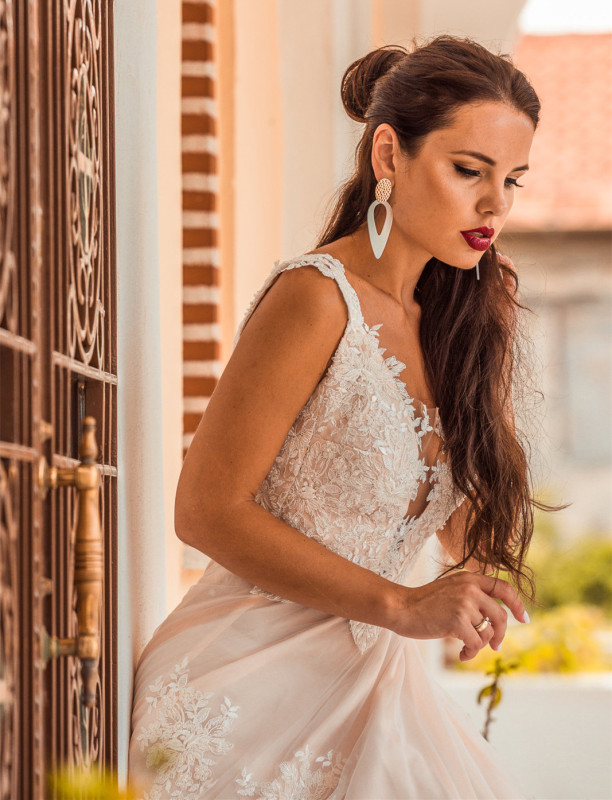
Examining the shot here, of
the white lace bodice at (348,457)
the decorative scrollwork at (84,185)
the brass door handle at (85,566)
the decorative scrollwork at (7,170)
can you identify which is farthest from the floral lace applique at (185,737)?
the decorative scrollwork at (7,170)

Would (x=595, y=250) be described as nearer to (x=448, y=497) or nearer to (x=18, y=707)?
(x=448, y=497)

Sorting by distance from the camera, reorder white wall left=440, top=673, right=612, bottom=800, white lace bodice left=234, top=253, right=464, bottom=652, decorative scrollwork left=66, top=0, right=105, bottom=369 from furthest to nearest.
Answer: white wall left=440, top=673, right=612, bottom=800
white lace bodice left=234, top=253, right=464, bottom=652
decorative scrollwork left=66, top=0, right=105, bottom=369

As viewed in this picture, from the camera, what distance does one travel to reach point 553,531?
12.7 metres

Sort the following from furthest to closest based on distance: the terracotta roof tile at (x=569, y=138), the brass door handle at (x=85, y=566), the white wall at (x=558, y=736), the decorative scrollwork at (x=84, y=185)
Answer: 1. the terracotta roof tile at (x=569, y=138)
2. the white wall at (x=558, y=736)
3. the decorative scrollwork at (x=84, y=185)
4. the brass door handle at (x=85, y=566)

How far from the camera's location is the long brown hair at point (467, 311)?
199 centimetres

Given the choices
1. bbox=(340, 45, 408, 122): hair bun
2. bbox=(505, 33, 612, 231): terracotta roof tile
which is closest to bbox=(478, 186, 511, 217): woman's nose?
bbox=(340, 45, 408, 122): hair bun

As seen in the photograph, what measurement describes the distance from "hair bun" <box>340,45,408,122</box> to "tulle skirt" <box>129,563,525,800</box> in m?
1.02

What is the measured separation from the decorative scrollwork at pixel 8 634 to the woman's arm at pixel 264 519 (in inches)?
22.4

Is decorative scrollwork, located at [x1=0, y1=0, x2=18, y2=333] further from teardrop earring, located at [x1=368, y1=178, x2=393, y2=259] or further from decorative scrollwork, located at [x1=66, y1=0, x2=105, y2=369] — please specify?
teardrop earring, located at [x1=368, y1=178, x2=393, y2=259]

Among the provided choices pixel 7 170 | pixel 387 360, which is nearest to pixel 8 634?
pixel 7 170

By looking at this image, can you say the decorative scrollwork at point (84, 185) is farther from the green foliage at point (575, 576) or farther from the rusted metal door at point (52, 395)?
the green foliage at point (575, 576)

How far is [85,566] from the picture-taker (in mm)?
1330

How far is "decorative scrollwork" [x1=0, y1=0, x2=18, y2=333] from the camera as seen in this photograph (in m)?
1.12

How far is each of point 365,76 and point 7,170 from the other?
1255 millimetres
